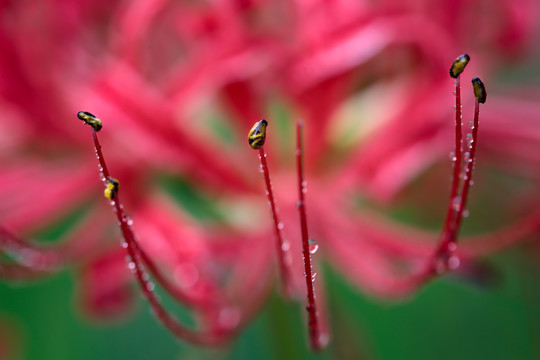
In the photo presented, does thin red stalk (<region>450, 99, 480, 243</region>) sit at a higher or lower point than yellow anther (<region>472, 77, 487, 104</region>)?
lower

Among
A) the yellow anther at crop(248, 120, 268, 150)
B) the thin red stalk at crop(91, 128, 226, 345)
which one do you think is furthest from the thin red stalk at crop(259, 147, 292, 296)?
the thin red stalk at crop(91, 128, 226, 345)

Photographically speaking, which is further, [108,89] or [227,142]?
[227,142]

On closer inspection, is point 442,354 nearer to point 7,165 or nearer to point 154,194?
point 154,194

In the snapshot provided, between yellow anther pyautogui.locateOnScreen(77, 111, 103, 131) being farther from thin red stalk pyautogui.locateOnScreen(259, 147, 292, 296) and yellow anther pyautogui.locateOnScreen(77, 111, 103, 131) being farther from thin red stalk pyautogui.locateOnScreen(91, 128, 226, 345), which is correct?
thin red stalk pyautogui.locateOnScreen(259, 147, 292, 296)

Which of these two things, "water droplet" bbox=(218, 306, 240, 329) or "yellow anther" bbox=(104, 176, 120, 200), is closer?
"yellow anther" bbox=(104, 176, 120, 200)

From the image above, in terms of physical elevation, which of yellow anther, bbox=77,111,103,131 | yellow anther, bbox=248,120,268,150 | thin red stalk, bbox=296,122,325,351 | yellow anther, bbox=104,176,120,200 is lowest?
thin red stalk, bbox=296,122,325,351

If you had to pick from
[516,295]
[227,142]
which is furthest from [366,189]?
[516,295]

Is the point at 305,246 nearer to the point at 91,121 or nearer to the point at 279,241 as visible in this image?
the point at 279,241

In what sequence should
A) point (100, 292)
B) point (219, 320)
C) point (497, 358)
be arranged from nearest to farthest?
point (219, 320), point (100, 292), point (497, 358)
